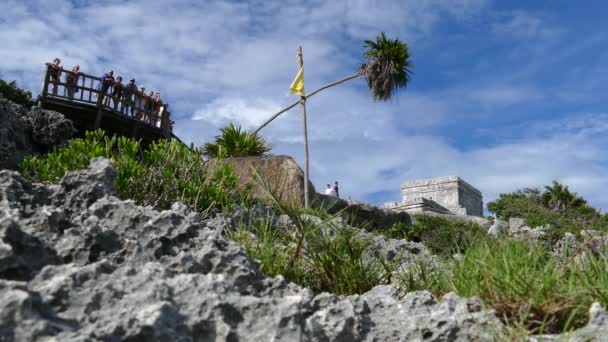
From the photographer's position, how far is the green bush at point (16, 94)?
2289 cm

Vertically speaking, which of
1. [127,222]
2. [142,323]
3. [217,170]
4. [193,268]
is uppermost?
[217,170]

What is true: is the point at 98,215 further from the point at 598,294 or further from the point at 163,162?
the point at 163,162

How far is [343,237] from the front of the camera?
161 inches

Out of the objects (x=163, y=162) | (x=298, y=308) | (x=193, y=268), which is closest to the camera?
(x=298, y=308)

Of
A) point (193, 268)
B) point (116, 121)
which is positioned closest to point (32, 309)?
point (193, 268)

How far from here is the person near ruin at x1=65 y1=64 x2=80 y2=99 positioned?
75.3 feet

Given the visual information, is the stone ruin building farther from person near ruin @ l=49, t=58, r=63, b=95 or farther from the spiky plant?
person near ruin @ l=49, t=58, r=63, b=95

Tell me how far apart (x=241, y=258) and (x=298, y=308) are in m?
0.59

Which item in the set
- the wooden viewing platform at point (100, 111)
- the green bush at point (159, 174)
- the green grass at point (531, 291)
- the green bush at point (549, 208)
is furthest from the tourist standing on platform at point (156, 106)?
the green grass at point (531, 291)

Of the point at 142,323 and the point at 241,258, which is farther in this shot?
the point at 241,258

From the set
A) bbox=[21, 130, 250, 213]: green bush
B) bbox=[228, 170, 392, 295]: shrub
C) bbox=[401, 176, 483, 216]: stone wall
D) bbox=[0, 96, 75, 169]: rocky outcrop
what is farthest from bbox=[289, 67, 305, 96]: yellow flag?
bbox=[401, 176, 483, 216]: stone wall

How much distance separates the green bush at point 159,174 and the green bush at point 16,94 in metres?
16.6

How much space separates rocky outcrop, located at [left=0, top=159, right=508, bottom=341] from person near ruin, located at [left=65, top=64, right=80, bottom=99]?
21084 mm

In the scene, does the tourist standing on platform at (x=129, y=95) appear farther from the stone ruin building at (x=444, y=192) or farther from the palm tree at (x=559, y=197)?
the palm tree at (x=559, y=197)
